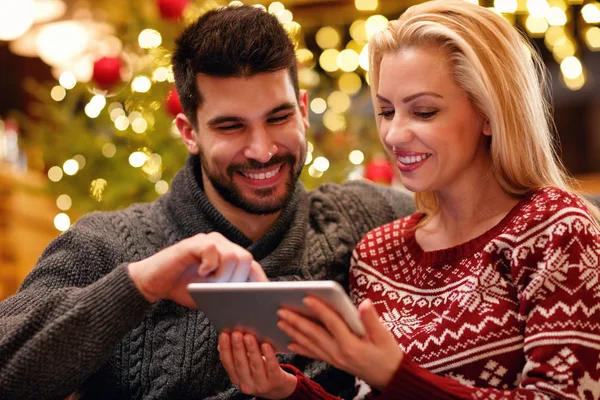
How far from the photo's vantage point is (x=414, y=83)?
155 cm

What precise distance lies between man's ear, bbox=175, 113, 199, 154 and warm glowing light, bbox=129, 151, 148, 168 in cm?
53

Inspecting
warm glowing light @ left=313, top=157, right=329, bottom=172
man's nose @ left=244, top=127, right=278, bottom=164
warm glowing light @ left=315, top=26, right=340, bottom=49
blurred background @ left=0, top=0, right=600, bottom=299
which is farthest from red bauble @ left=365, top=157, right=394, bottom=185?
warm glowing light @ left=315, top=26, right=340, bottom=49

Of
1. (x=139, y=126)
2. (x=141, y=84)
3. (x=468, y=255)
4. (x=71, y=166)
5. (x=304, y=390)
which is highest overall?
(x=141, y=84)

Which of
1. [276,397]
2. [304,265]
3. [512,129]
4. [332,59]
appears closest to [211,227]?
[304,265]

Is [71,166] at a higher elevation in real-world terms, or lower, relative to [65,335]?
higher

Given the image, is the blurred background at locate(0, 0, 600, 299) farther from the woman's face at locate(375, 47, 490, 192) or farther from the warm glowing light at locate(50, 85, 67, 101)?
the woman's face at locate(375, 47, 490, 192)

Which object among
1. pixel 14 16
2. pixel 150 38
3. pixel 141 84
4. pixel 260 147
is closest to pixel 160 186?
pixel 141 84

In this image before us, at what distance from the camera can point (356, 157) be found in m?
2.93

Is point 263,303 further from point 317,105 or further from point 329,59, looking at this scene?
point 329,59

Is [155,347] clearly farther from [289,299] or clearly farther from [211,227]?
[289,299]

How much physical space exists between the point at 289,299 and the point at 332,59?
11.5ft

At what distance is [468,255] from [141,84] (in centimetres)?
142

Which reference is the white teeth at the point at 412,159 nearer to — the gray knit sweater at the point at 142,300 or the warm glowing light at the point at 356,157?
the gray knit sweater at the point at 142,300

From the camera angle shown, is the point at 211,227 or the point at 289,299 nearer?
the point at 289,299
